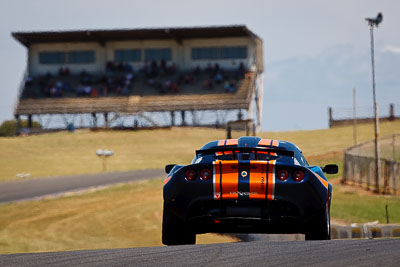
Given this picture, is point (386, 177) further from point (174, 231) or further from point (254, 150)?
point (174, 231)

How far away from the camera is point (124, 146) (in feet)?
192

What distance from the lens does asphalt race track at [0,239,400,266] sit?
21.9 feet

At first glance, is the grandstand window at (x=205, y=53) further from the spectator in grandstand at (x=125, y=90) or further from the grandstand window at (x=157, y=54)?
the spectator in grandstand at (x=125, y=90)

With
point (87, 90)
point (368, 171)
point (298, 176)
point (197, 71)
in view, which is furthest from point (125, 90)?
point (298, 176)

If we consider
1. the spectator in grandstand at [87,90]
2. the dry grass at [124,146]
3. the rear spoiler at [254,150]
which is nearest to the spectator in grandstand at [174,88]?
the dry grass at [124,146]

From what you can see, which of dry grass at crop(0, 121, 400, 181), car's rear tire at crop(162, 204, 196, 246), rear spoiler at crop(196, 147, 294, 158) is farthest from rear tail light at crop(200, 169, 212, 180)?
dry grass at crop(0, 121, 400, 181)

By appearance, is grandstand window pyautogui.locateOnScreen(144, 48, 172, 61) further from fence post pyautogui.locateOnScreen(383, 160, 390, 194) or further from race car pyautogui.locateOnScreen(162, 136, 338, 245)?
race car pyautogui.locateOnScreen(162, 136, 338, 245)

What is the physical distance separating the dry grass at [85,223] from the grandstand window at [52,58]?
50.0 metres

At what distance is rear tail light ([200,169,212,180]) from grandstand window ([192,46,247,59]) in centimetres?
6486

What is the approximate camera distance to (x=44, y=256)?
7309 millimetres

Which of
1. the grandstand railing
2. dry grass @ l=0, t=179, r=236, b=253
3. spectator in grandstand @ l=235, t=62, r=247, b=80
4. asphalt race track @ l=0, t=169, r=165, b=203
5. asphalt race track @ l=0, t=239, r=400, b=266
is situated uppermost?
spectator in grandstand @ l=235, t=62, r=247, b=80

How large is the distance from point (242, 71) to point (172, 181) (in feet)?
206

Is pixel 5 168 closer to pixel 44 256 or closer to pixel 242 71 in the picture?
pixel 242 71

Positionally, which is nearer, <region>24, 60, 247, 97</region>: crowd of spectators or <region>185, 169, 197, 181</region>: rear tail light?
<region>185, 169, 197, 181</region>: rear tail light
